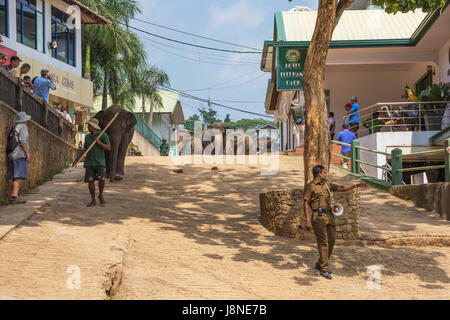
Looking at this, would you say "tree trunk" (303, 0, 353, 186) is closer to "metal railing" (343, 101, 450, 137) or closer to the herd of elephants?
the herd of elephants

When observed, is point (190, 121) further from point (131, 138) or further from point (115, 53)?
point (131, 138)

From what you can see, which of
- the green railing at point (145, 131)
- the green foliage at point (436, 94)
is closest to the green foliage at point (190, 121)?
the green railing at point (145, 131)

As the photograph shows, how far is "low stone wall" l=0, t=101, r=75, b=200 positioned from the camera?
943cm

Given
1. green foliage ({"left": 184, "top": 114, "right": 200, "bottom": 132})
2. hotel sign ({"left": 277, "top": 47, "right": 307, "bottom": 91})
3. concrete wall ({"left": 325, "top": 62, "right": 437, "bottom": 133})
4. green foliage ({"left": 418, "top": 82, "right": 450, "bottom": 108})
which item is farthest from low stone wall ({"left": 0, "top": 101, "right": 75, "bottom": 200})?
green foliage ({"left": 184, "top": 114, "right": 200, "bottom": 132})

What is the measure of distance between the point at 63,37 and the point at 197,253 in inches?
761

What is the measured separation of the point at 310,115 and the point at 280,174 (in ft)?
19.6

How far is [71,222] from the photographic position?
27.9 feet

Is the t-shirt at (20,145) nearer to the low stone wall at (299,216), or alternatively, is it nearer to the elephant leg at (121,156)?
the elephant leg at (121,156)

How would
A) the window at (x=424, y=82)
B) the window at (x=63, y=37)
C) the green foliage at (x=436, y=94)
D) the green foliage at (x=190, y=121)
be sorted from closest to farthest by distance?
the green foliage at (x=436, y=94) < the window at (x=424, y=82) < the window at (x=63, y=37) < the green foliage at (x=190, y=121)

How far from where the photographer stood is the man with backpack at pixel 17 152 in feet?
30.7

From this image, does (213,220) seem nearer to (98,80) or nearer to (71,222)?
(71,222)

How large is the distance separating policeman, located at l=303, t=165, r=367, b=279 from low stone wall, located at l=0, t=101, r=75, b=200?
5605 mm

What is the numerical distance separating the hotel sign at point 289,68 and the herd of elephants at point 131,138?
6105mm

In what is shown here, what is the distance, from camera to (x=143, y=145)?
37.2 m
